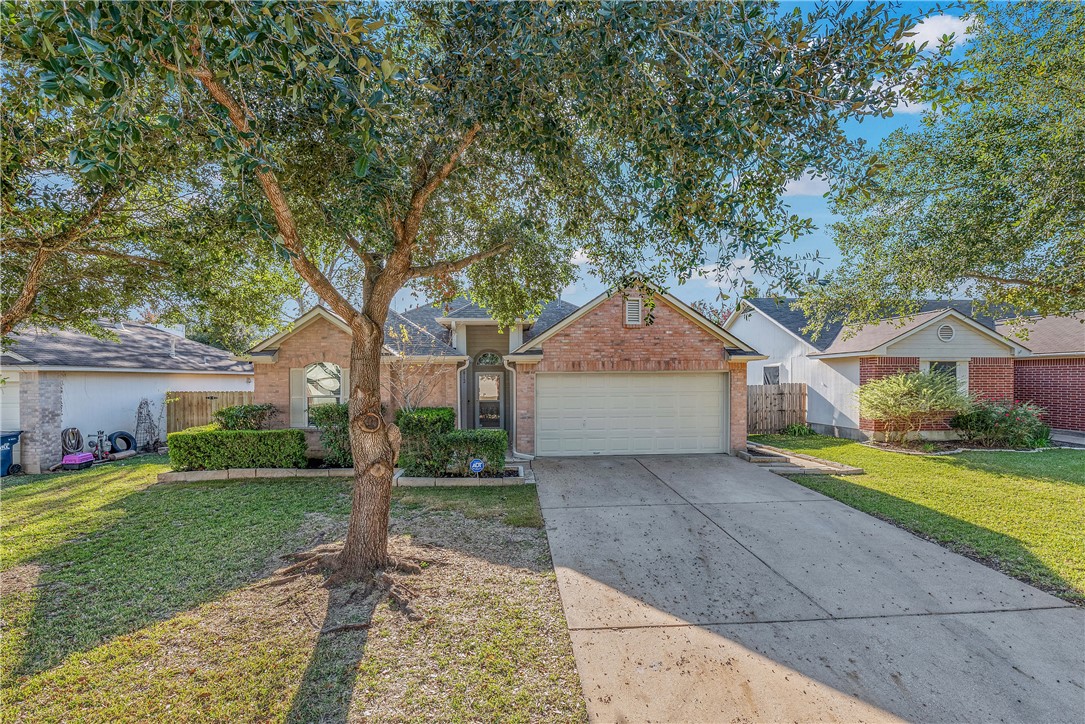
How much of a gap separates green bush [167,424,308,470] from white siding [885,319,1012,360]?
16741 millimetres

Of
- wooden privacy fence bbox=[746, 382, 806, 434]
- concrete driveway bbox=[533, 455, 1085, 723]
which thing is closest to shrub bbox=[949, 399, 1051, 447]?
wooden privacy fence bbox=[746, 382, 806, 434]

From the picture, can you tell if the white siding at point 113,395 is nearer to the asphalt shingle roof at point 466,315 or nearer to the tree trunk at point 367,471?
the asphalt shingle roof at point 466,315

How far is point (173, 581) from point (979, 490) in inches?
501

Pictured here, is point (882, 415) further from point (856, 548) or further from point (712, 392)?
point (856, 548)

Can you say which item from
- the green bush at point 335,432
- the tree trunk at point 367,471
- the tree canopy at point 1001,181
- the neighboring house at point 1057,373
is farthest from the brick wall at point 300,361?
the neighboring house at point 1057,373

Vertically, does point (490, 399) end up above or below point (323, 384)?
below

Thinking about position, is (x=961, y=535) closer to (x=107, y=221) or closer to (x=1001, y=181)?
(x=1001, y=181)

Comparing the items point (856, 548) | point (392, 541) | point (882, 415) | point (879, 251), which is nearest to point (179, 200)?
point (392, 541)

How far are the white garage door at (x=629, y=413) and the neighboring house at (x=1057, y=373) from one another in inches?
452

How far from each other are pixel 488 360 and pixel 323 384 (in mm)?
4778

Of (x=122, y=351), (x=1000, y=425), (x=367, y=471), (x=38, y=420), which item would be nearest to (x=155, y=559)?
(x=367, y=471)

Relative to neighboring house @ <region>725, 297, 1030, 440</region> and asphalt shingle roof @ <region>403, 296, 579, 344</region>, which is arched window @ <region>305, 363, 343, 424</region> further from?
A: neighboring house @ <region>725, 297, 1030, 440</region>

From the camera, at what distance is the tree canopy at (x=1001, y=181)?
761 centimetres

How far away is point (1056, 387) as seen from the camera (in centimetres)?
1593
